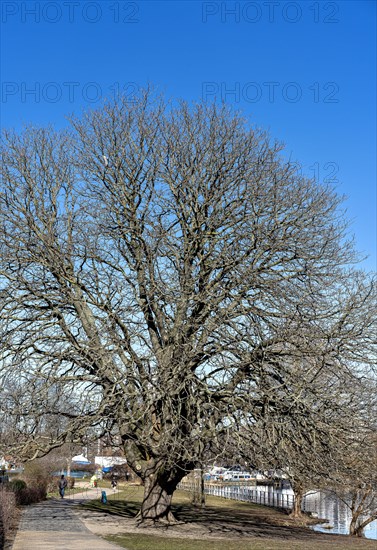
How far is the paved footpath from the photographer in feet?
51.2

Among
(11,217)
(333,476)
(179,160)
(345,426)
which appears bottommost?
(333,476)

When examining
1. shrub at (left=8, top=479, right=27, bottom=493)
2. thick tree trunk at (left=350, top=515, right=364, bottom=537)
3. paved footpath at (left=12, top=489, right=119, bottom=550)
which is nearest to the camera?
paved footpath at (left=12, top=489, right=119, bottom=550)

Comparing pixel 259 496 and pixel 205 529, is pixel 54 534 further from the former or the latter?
pixel 259 496

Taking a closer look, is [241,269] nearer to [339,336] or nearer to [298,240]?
[298,240]

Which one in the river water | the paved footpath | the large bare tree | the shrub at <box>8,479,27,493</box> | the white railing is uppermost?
the large bare tree

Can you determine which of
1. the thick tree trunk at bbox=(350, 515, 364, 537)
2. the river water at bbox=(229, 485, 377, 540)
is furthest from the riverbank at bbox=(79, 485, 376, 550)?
the river water at bbox=(229, 485, 377, 540)

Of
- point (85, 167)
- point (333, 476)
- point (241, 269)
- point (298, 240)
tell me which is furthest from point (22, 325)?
point (333, 476)

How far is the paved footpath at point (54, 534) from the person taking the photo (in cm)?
1559

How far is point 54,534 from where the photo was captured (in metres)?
18.3

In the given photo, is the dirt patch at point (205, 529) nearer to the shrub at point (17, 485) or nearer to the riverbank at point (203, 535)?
the riverbank at point (203, 535)

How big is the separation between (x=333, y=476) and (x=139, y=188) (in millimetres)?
10745

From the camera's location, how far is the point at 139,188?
22.0 meters

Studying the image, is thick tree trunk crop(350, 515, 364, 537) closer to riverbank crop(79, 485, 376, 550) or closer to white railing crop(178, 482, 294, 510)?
riverbank crop(79, 485, 376, 550)

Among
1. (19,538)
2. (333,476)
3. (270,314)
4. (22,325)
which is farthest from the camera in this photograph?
(22,325)
